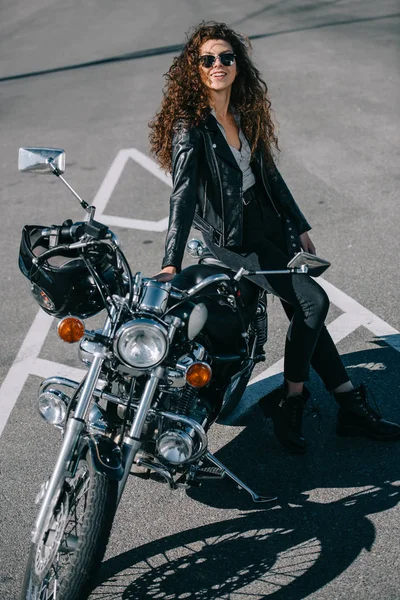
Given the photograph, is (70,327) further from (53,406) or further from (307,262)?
(307,262)

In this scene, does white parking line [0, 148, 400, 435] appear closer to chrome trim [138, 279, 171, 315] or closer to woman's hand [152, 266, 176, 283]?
woman's hand [152, 266, 176, 283]

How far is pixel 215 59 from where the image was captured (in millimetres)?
4176

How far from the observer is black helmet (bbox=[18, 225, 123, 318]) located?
130 inches

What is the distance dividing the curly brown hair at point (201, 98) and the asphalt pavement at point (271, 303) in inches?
55.1

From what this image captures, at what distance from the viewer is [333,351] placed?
4320 mm

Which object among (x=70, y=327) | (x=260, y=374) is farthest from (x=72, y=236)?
(x=260, y=374)

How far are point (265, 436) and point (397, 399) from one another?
757mm

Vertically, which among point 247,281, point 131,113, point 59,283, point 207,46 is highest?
point 207,46

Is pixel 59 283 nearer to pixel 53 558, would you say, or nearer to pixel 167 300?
pixel 167 300

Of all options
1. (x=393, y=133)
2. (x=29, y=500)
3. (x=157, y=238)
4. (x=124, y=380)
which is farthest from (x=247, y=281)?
(x=393, y=133)

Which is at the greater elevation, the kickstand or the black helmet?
the black helmet

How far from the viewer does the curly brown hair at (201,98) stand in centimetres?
416

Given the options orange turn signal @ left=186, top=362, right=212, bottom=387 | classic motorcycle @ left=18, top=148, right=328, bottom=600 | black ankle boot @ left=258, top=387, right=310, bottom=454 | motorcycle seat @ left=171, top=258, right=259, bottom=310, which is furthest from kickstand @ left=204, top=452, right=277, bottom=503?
motorcycle seat @ left=171, top=258, right=259, bottom=310

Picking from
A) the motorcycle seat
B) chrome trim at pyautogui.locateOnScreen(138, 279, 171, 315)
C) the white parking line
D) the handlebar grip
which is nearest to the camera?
chrome trim at pyautogui.locateOnScreen(138, 279, 171, 315)
